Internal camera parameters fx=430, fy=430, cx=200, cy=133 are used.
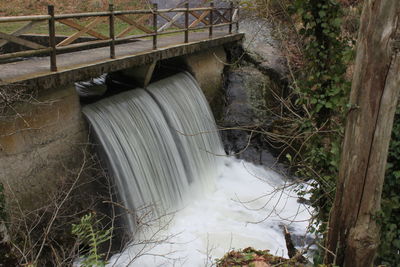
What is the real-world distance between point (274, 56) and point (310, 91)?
6814 mm

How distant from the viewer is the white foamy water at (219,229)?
738 centimetres

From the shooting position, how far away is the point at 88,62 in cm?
767

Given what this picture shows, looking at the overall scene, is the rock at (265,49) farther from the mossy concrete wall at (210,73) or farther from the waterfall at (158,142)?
the waterfall at (158,142)

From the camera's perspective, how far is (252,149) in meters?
11.5

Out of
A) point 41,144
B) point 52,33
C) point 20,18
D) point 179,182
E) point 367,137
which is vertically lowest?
point 179,182

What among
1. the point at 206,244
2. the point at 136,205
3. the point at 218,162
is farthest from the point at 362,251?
the point at 218,162

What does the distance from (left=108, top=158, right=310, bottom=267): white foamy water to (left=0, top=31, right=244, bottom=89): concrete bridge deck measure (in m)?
2.96

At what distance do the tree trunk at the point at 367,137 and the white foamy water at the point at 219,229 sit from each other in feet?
8.49

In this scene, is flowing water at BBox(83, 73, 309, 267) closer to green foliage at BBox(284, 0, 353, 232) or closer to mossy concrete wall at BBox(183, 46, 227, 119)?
mossy concrete wall at BBox(183, 46, 227, 119)

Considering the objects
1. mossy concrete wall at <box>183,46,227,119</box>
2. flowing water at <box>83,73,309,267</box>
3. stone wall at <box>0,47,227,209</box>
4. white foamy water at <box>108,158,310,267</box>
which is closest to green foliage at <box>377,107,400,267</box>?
flowing water at <box>83,73,309,267</box>

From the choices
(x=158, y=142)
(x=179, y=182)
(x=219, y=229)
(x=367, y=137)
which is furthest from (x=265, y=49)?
(x=367, y=137)

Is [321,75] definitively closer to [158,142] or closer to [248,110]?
[158,142]

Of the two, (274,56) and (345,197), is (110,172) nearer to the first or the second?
(345,197)

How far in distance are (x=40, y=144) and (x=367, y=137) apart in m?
4.95
